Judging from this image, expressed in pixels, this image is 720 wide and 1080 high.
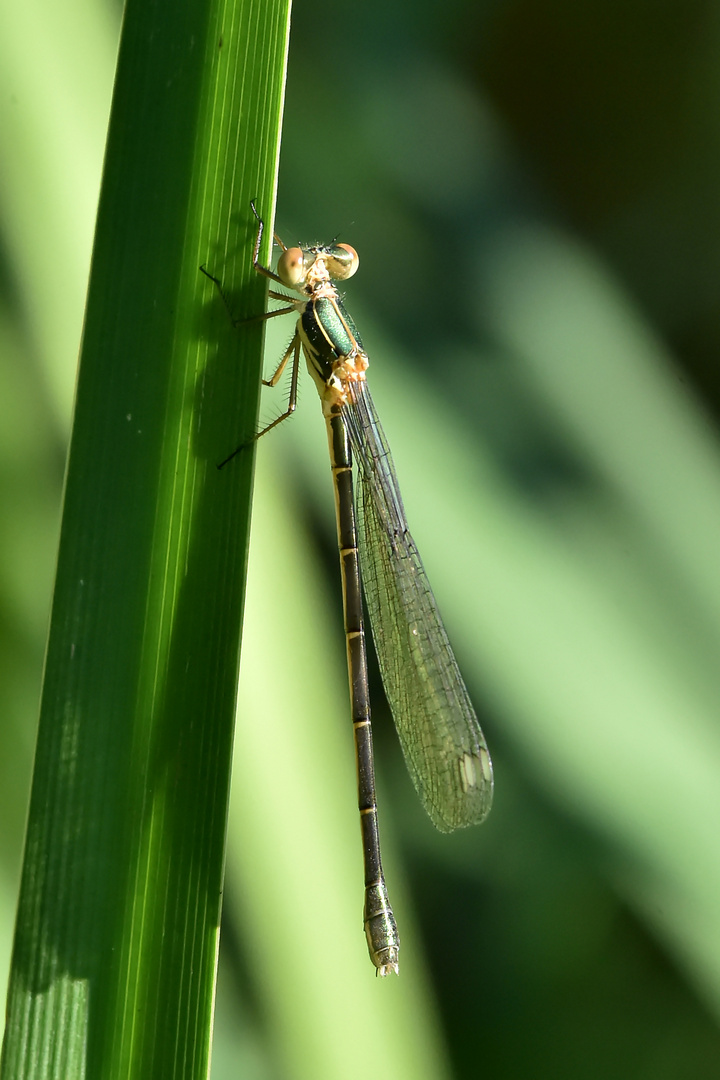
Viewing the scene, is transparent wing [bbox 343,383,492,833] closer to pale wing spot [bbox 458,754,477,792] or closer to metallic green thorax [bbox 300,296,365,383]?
pale wing spot [bbox 458,754,477,792]

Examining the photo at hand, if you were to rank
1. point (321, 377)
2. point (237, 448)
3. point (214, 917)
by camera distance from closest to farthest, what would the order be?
point (214, 917)
point (237, 448)
point (321, 377)

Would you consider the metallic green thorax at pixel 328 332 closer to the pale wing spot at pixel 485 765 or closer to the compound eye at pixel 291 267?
the compound eye at pixel 291 267

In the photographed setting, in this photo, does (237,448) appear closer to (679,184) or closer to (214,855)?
(214,855)

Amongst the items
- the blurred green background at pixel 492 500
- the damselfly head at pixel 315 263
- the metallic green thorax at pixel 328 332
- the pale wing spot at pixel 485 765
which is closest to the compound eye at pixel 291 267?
the damselfly head at pixel 315 263

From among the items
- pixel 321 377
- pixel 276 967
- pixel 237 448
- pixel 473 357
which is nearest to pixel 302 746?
pixel 276 967

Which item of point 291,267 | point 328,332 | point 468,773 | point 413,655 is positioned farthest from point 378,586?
point 291,267

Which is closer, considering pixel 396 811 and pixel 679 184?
pixel 396 811

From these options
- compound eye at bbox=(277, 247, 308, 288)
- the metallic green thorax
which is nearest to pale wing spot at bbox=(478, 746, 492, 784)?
the metallic green thorax
